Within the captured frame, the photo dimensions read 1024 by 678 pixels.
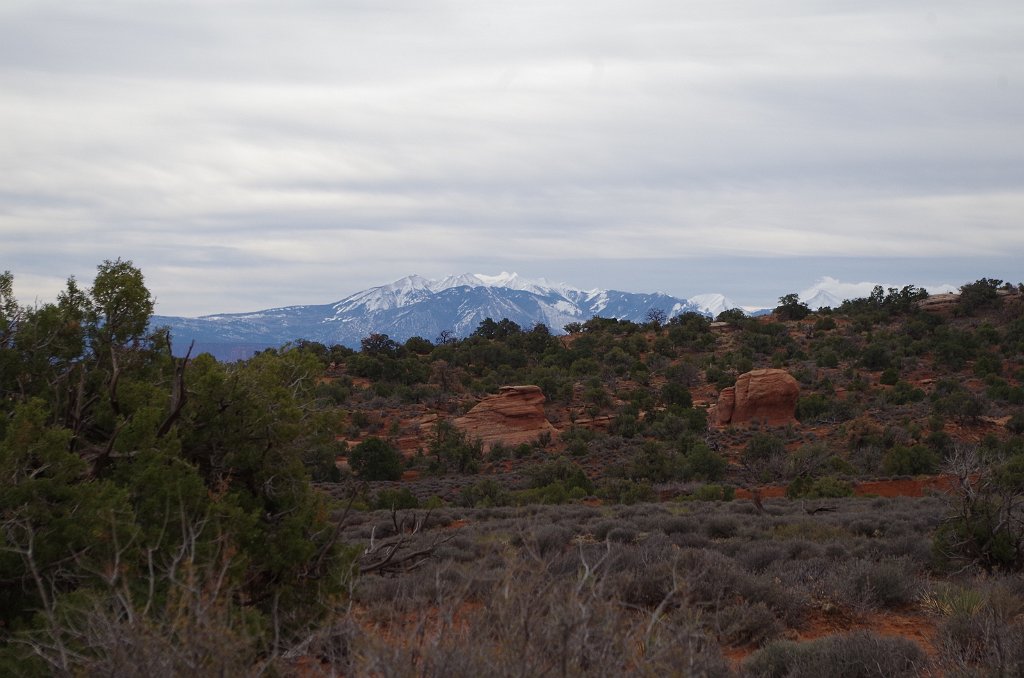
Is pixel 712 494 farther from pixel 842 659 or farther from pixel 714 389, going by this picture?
pixel 714 389

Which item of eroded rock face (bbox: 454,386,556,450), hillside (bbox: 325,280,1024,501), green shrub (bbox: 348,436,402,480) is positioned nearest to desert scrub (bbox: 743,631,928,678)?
hillside (bbox: 325,280,1024,501)

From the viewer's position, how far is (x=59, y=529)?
4438 millimetres

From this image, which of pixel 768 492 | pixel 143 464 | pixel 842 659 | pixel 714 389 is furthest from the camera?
pixel 714 389

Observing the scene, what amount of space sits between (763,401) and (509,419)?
10233 mm

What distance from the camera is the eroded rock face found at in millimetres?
30156

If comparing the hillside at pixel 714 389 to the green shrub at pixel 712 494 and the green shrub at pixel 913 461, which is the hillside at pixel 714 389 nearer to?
the green shrub at pixel 913 461

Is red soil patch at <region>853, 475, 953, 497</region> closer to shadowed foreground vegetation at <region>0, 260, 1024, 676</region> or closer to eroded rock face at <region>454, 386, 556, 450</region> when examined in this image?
shadowed foreground vegetation at <region>0, 260, 1024, 676</region>

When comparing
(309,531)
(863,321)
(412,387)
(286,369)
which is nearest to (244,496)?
(309,531)

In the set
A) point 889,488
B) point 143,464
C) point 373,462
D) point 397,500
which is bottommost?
point 889,488

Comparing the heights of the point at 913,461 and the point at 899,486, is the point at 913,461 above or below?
above

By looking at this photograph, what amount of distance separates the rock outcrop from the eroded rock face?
292 inches

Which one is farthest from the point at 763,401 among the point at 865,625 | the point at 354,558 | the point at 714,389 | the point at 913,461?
the point at 354,558

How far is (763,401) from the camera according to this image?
30891 mm

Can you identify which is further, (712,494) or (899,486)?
(899,486)
